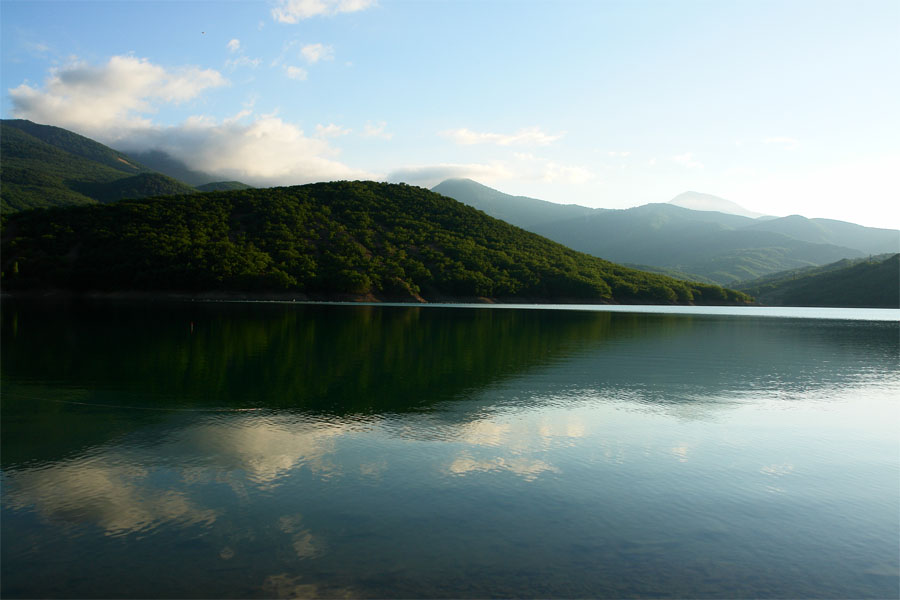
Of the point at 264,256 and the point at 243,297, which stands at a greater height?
the point at 264,256

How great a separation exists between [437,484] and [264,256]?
148163mm

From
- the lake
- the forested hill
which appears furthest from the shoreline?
the lake

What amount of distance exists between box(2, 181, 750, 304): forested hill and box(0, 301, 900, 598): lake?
385ft

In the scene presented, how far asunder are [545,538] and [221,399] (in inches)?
727

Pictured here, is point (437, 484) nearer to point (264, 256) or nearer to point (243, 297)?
point (243, 297)

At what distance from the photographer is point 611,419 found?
2381cm

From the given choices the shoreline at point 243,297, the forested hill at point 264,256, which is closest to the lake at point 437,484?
the shoreline at point 243,297

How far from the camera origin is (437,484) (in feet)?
49.8

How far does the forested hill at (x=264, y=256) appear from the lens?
140 m

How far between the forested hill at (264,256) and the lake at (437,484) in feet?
385

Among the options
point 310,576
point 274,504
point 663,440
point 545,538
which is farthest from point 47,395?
point 663,440

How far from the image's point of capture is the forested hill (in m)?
140

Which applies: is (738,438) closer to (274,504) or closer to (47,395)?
(274,504)

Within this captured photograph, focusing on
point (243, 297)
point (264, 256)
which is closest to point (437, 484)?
point (243, 297)
